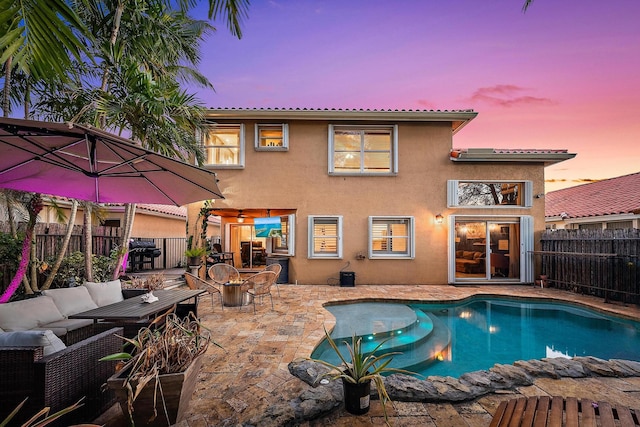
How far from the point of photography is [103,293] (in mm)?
5207

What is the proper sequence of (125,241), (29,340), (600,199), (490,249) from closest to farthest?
(29,340) → (125,241) → (490,249) → (600,199)

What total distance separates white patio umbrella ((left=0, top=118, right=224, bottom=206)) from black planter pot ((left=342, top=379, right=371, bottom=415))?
2.94 metres

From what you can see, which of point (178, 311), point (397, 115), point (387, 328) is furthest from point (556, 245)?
point (178, 311)

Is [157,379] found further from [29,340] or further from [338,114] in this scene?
[338,114]

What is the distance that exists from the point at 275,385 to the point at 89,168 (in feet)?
12.1

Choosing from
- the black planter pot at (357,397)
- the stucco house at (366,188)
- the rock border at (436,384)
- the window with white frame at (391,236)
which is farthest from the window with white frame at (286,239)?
the black planter pot at (357,397)

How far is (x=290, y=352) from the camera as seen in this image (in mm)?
4453

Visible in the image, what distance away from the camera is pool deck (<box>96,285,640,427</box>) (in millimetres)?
2754

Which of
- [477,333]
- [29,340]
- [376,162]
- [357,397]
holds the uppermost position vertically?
[376,162]

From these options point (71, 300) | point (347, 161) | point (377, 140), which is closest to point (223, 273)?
point (71, 300)

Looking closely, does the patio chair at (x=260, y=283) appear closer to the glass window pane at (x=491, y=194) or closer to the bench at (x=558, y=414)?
the bench at (x=558, y=414)

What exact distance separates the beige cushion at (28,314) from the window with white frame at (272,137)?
7.53m

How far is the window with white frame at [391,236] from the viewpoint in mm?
10844

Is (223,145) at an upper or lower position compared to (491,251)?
upper
